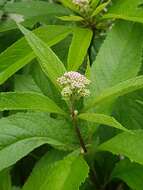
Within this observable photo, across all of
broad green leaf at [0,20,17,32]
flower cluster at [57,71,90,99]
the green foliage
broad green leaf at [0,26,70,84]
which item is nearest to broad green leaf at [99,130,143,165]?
the green foliage

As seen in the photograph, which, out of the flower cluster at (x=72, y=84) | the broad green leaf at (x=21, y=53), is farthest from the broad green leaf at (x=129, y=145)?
the broad green leaf at (x=21, y=53)

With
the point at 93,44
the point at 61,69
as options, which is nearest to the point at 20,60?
the point at 61,69

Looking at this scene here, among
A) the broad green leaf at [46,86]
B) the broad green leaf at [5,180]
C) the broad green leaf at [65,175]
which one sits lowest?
the broad green leaf at [5,180]

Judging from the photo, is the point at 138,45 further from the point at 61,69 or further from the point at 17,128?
the point at 17,128

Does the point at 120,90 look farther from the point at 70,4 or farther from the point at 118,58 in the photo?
the point at 70,4

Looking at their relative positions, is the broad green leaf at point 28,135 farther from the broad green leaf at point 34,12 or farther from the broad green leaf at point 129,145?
the broad green leaf at point 34,12

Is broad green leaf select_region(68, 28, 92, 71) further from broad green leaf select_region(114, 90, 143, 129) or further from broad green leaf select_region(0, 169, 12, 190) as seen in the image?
broad green leaf select_region(0, 169, 12, 190)

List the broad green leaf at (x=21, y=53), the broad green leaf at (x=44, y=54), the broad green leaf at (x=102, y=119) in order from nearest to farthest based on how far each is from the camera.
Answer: the broad green leaf at (x=102, y=119) < the broad green leaf at (x=44, y=54) < the broad green leaf at (x=21, y=53)
